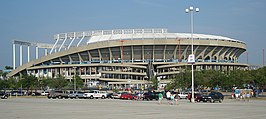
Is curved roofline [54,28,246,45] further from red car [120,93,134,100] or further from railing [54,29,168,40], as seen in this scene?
red car [120,93,134,100]

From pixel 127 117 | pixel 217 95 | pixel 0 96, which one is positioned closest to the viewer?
pixel 127 117

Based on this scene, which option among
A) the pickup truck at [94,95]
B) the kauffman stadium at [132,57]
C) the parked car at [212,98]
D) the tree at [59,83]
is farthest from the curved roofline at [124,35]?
the parked car at [212,98]

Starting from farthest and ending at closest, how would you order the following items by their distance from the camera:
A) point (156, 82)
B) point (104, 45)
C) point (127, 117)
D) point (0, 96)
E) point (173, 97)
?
1. point (104, 45)
2. point (156, 82)
3. point (0, 96)
4. point (173, 97)
5. point (127, 117)

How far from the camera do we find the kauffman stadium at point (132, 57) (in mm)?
126438

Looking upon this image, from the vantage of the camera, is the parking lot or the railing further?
the railing

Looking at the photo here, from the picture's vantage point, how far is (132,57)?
132m

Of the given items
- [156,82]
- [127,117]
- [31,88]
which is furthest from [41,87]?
[127,117]

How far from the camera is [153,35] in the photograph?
12900 cm

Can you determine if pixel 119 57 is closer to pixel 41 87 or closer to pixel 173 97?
pixel 41 87

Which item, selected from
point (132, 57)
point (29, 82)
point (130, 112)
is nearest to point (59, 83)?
point (29, 82)

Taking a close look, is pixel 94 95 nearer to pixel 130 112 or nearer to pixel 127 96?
pixel 127 96

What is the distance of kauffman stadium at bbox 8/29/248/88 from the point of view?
126438 mm

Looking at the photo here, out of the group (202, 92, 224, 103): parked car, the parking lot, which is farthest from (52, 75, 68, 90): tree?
the parking lot

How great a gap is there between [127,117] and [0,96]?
5206cm
